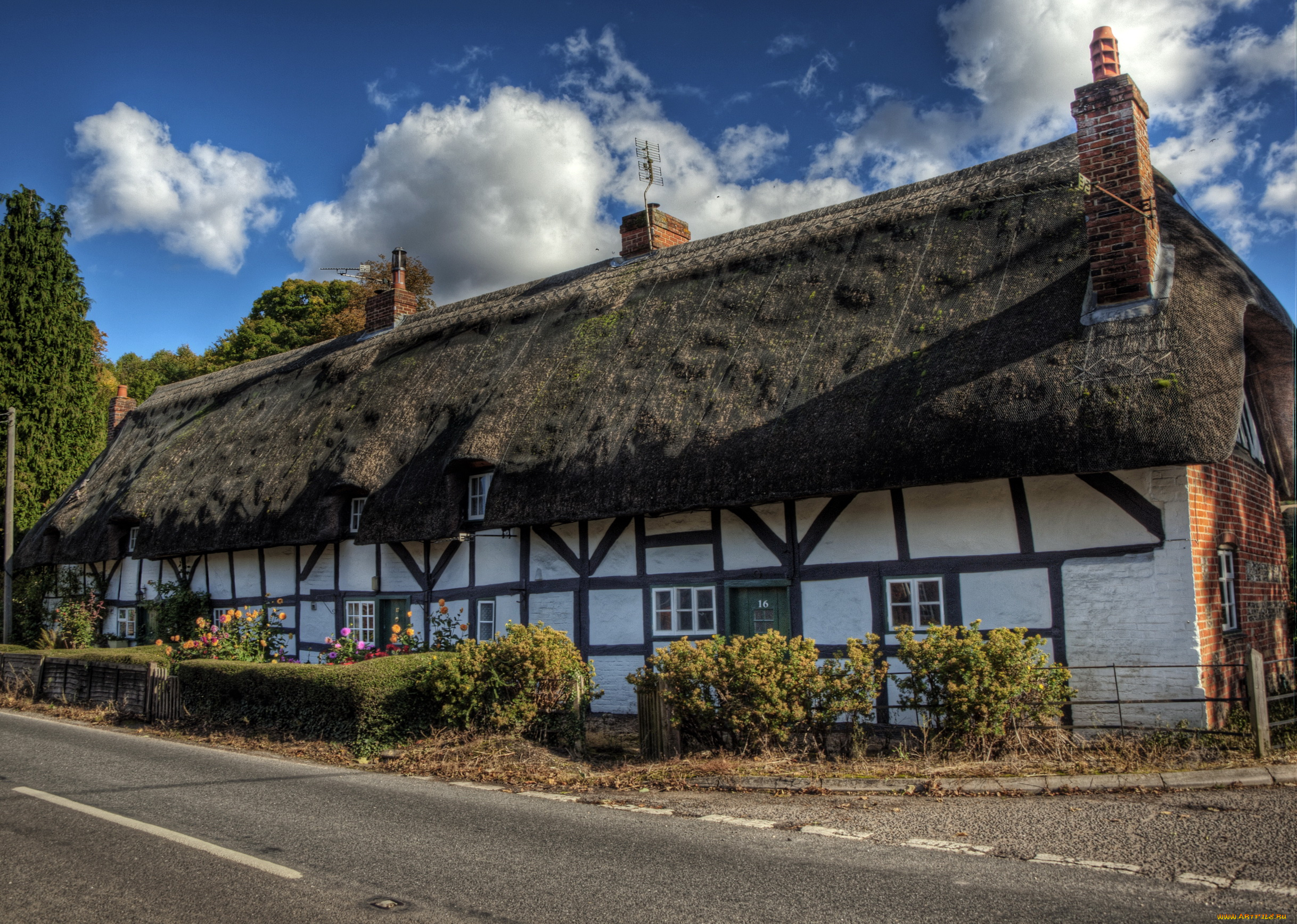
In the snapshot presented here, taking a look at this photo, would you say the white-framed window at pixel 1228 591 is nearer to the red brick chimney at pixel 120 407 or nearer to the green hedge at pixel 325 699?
the green hedge at pixel 325 699

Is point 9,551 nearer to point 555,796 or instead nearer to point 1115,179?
point 555,796

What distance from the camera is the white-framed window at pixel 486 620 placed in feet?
43.4

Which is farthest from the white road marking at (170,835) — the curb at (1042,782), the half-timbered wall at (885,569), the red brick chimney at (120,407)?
the red brick chimney at (120,407)

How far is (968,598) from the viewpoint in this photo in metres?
9.36

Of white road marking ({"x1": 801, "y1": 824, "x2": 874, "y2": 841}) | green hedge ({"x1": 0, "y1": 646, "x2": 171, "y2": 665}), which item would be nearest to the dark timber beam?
white road marking ({"x1": 801, "y1": 824, "x2": 874, "y2": 841})

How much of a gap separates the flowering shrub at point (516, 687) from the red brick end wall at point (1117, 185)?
6657 mm

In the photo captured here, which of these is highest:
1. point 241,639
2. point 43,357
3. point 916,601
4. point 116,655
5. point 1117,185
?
point 43,357

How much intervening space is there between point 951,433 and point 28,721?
43.0 ft

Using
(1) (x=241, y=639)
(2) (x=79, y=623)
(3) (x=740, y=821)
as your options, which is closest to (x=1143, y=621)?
(3) (x=740, y=821)

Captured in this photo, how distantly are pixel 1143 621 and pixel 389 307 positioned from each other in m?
16.7

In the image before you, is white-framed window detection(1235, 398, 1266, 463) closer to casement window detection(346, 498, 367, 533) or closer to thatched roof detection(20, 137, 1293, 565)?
thatched roof detection(20, 137, 1293, 565)

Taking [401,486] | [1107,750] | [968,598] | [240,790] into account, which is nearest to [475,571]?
[401,486]

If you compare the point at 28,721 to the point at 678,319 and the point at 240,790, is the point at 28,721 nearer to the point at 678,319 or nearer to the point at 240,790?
the point at 240,790

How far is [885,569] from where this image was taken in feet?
32.2
